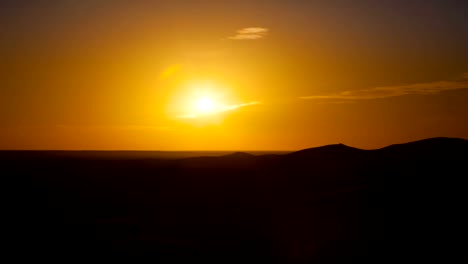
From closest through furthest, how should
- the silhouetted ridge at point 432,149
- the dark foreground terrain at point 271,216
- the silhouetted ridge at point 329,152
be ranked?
the dark foreground terrain at point 271,216, the silhouetted ridge at point 432,149, the silhouetted ridge at point 329,152

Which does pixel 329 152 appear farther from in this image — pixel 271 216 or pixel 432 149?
pixel 271 216

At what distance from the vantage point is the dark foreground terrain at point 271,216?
A: 50.5 ft

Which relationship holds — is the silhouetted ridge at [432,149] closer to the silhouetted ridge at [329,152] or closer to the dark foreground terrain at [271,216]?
the dark foreground terrain at [271,216]

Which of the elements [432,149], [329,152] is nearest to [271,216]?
[432,149]

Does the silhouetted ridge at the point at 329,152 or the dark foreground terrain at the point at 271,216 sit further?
the silhouetted ridge at the point at 329,152

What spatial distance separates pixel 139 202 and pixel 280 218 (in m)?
10.1

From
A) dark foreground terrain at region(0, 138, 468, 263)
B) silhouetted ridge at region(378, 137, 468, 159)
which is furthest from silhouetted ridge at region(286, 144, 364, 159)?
silhouetted ridge at region(378, 137, 468, 159)

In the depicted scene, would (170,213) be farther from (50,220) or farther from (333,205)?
(333,205)

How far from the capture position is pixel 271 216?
2064 cm

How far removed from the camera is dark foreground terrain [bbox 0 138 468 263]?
15.4 m

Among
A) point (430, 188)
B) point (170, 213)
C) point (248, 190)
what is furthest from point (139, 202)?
point (430, 188)

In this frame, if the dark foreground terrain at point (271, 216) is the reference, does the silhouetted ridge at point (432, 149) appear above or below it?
above

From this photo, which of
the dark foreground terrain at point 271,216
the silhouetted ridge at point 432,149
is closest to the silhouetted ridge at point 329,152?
the dark foreground terrain at point 271,216

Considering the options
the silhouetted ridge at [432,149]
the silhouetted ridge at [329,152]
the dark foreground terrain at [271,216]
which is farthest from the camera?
the silhouetted ridge at [329,152]
